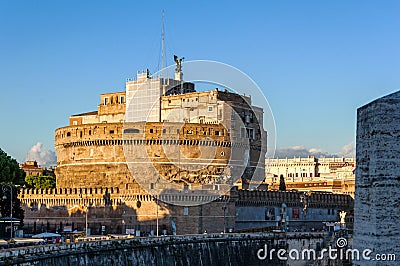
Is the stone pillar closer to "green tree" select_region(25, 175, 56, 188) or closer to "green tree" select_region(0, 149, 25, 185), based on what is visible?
"green tree" select_region(0, 149, 25, 185)

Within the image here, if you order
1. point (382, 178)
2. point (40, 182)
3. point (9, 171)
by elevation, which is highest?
point (382, 178)

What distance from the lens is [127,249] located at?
45.2 meters

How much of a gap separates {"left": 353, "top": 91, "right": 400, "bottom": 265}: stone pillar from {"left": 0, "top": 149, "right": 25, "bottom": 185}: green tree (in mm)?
51822

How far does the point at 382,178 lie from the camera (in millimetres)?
20375

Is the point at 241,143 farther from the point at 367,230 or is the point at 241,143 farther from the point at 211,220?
the point at 367,230

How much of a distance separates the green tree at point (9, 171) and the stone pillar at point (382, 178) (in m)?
51.8

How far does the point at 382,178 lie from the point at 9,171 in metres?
53.4

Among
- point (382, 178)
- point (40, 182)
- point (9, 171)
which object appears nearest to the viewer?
point (382, 178)

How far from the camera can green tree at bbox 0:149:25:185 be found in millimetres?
68688

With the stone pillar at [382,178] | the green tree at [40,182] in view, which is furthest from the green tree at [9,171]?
the stone pillar at [382,178]

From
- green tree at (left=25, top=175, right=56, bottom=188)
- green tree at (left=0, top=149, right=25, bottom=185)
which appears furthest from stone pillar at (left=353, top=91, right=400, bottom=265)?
green tree at (left=25, top=175, right=56, bottom=188)

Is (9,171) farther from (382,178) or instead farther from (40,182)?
(382,178)

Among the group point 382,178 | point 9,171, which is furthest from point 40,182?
point 382,178

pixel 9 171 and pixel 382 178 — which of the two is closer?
pixel 382 178
